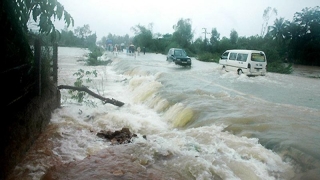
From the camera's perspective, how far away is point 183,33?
72562 millimetres

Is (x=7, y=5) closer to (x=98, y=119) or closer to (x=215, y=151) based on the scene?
(x=215, y=151)

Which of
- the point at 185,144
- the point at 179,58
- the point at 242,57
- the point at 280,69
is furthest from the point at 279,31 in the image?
the point at 185,144

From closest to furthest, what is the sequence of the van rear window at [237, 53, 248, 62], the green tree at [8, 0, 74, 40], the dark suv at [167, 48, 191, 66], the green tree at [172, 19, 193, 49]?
the green tree at [8, 0, 74, 40] < the van rear window at [237, 53, 248, 62] < the dark suv at [167, 48, 191, 66] < the green tree at [172, 19, 193, 49]

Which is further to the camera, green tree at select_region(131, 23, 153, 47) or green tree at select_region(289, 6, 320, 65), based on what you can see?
green tree at select_region(131, 23, 153, 47)

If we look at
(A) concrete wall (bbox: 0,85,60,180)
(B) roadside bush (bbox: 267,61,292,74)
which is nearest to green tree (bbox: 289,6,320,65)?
(B) roadside bush (bbox: 267,61,292,74)

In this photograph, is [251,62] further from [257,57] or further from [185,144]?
[185,144]

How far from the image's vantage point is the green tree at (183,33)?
70.3 meters

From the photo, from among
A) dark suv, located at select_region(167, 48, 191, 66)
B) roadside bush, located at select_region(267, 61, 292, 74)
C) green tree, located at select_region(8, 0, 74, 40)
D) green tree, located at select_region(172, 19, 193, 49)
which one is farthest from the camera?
green tree, located at select_region(172, 19, 193, 49)

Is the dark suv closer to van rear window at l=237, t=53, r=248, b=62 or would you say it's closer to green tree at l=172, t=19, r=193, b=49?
van rear window at l=237, t=53, r=248, b=62

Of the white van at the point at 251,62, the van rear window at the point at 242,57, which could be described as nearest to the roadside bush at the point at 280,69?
the white van at the point at 251,62

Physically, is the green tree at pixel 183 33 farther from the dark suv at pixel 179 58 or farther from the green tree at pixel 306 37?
the dark suv at pixel 179 58

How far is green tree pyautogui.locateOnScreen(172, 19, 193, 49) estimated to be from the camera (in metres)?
70.3

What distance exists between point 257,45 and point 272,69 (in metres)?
18.4

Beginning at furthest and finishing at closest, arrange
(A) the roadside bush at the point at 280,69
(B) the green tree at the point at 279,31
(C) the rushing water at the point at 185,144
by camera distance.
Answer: (B) the green tree at the point at 279,31 → (A) the roadside bush at the point at 280,69 → (C) the rushing water at the point at 185,144
